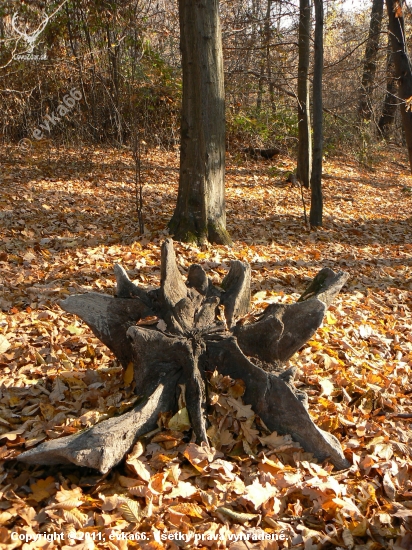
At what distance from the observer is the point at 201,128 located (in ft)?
22.1

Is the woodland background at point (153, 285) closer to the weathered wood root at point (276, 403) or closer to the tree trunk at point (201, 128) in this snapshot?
the weathered wood root at point (276, 403)

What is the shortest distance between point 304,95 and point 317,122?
260cm

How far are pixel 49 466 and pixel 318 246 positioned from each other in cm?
641

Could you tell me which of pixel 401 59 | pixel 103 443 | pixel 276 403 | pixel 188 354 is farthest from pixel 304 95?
pixel 103 443

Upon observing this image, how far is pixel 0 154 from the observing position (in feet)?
37.6

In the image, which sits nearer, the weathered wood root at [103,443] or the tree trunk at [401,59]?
the weathered wood root at [103,443]

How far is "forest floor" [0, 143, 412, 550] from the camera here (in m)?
2.59

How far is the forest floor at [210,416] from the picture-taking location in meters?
2.59

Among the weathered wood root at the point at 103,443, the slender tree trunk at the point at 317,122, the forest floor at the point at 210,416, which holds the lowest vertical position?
the forest floor at the point at 210,416

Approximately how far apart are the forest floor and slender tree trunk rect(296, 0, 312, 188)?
14.6 ft

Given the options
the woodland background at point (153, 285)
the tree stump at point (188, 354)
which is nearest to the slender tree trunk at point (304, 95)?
the woodland background at point (153, 285)

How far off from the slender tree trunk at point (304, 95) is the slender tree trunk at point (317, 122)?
137 cm

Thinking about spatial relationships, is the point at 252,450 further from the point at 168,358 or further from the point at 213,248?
the point at 213,248

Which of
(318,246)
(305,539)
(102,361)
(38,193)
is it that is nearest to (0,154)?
(38,193)
